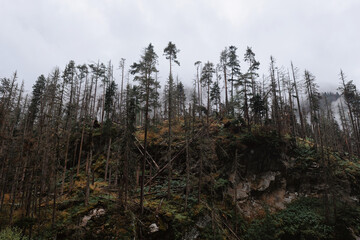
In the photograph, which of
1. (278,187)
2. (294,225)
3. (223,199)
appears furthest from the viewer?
(278,187)

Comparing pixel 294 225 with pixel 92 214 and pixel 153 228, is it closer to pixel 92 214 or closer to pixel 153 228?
pixel 153 228

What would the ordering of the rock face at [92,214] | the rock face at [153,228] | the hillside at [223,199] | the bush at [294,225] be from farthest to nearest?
the bush at [294,225]
the hillside at [223,199]
the rock face at [153,228]
the rock face at [92,214]

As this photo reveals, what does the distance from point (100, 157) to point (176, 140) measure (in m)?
11.9

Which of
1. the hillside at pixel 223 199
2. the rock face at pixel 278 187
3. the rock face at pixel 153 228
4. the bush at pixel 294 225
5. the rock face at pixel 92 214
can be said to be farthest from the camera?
the rock face at pixel 278 187

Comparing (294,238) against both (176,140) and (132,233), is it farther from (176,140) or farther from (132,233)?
(176,140)

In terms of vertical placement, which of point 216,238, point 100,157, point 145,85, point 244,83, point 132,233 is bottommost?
point 216,238

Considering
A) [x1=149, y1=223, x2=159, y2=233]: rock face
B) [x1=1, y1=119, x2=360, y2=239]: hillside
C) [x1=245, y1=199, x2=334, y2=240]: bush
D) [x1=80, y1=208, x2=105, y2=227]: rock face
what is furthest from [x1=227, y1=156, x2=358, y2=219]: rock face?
[x1=80, y1=208, x2=105, y2=227]: rock face

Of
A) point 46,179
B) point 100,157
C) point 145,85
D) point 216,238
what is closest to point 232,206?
point 216,238

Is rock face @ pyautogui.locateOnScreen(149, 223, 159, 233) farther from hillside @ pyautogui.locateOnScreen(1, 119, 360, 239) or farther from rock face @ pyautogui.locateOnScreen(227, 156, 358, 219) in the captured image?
rock face @ pyautogui.locateOnScreen(227, 156, 358, 219)

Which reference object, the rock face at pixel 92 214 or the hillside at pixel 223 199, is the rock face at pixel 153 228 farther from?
the rock face at pixel 92 214

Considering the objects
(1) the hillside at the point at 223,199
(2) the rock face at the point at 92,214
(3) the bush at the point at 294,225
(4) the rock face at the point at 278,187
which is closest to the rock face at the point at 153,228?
(1) the hillside at the point at 223,199

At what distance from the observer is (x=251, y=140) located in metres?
23.7

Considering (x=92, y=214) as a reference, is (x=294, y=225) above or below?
below

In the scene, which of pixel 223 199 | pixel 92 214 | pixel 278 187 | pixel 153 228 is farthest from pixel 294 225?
pixel 92 214
